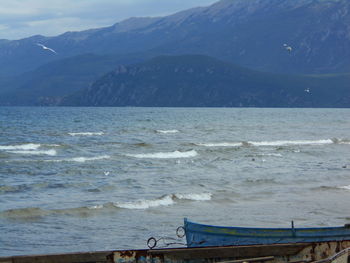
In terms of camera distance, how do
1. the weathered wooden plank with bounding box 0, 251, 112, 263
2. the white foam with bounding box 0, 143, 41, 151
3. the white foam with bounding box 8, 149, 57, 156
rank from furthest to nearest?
the white foam with bounding box 0, 143, 41, 151 → the white foam with bounding box 8, 149, 57, 156 → the weathered wooden plank with bounding box 0, 251, 112, 263

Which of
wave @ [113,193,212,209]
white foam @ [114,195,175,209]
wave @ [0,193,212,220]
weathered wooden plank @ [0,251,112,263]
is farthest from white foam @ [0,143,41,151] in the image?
weathered wooden plank @ [0,251,112,263]

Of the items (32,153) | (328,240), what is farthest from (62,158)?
(328,240)

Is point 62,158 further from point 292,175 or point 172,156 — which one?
point 292,175

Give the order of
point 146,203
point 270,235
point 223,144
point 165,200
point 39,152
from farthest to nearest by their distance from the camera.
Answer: point 223,144 < point 39,152 < point 165,200 < point 146,203 < point 270,235

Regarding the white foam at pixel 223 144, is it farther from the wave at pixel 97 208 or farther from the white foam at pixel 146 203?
the white foam at pixel 146 203

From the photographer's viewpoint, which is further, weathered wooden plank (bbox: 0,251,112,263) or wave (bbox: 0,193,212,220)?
wave (bbox: 0,193,212,220)

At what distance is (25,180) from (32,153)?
21058mm

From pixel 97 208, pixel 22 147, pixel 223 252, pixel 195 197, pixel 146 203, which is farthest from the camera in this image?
pixel 22 147

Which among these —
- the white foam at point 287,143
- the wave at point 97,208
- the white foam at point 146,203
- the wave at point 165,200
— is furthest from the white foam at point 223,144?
the white foam at point 146,203

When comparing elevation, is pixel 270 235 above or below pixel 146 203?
below

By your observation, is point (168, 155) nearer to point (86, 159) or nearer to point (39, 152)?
point (86, 159)

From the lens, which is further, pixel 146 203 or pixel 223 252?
pixel 146 203

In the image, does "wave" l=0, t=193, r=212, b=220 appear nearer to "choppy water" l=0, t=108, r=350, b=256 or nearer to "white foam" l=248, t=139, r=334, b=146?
"choppy water" l=0, t=108, r=350, b=256

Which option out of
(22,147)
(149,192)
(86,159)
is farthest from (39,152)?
(149,192)
